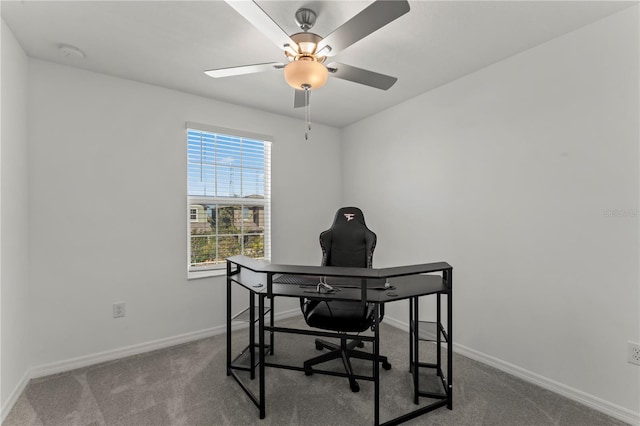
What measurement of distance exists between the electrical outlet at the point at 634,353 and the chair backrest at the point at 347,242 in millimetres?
1718

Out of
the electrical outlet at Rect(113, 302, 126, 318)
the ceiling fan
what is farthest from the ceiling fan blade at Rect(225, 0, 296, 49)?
the electrical outlet at Rect(113, 302, 126, 318)

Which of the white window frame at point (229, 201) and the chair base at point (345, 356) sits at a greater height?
the white window frame at point (229, 201)

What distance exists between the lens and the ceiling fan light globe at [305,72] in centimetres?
158

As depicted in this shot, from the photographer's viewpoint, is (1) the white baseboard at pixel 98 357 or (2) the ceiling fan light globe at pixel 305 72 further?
(1) the white baseboard at pixel 98 357

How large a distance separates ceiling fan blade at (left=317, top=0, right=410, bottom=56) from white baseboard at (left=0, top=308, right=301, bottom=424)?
111 inches

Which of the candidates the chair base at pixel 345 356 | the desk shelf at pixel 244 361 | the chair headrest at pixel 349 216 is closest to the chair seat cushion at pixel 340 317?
the chair base at pixel 345 356

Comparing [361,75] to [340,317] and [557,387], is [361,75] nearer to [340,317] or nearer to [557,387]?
[340,317]

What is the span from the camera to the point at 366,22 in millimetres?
1369

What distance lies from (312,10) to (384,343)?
2802mm

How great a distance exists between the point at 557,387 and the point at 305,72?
106 inches

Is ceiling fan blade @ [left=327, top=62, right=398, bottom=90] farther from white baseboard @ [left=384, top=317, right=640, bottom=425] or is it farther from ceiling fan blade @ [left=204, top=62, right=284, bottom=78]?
white baseboard @ [left=384, top=317, right=640, bottom=425]

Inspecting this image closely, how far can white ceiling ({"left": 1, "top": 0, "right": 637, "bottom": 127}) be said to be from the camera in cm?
176

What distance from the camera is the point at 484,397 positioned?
201 centimetres

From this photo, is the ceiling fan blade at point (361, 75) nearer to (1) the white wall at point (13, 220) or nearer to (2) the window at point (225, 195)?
(2) the window at point (225, 195)
